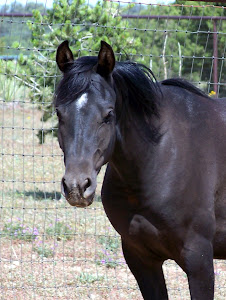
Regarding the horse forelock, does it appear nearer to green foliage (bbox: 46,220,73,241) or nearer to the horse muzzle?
the horse muzzle

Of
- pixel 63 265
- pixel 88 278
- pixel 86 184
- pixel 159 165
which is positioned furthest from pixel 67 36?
pixel 86 184

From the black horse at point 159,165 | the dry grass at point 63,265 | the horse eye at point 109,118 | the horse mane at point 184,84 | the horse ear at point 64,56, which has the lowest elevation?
the dry grass at point 63,265

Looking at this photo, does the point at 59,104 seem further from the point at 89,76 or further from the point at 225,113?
the point at 225,113

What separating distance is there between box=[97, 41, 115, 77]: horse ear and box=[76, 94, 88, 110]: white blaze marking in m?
0.19

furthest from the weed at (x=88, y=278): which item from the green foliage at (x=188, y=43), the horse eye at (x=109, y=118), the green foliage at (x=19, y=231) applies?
the horse eye at (x=109, y=118)

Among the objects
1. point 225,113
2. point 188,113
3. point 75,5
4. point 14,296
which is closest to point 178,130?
point 188,113

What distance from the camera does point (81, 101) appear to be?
8.34ft

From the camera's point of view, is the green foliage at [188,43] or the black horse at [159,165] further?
the green foliage at [188,43]

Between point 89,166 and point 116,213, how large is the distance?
644 mm

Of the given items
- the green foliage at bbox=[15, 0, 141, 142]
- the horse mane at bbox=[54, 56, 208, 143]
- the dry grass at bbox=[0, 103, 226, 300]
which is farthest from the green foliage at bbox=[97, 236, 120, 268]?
the horse mane at bbox=[54, 56, 208, 143]

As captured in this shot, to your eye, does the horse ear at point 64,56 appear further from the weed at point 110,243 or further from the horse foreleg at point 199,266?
the weed at point 110,243

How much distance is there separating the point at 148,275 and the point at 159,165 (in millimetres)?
690

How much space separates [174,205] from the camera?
113 inches

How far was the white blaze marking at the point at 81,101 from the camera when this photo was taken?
2529mm
